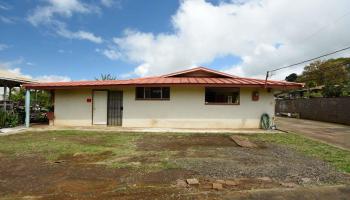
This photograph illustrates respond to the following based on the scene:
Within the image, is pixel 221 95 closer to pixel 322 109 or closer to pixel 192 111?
pixel 192 111

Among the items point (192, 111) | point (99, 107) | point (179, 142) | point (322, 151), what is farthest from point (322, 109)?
point (99, 107)

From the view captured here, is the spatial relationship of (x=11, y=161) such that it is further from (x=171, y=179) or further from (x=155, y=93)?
(x=155, y=93)

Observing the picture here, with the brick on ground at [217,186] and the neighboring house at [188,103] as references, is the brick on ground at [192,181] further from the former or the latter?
the neighboring house at [188,103]

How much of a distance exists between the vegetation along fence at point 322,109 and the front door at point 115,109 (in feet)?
50.7

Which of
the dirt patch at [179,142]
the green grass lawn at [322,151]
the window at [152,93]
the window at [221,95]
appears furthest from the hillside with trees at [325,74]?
the dirt patch at [179,142]

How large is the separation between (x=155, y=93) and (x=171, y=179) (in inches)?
348

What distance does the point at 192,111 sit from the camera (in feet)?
43.7

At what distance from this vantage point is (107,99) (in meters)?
13.8

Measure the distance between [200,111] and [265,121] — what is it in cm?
350

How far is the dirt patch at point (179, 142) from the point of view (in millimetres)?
8234

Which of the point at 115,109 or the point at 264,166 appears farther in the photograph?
the point at 115,109

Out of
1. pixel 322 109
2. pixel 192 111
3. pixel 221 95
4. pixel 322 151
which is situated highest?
pixel 221 95

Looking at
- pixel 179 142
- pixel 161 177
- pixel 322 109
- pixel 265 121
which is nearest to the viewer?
pixel 161 177

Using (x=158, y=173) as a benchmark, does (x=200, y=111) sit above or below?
above
